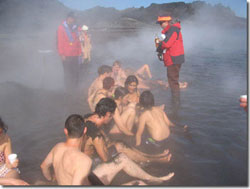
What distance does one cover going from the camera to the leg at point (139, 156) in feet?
12.6

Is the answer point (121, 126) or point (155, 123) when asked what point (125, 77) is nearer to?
point (121, 126)

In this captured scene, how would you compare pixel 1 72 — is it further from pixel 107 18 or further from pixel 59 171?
pixel 107 18

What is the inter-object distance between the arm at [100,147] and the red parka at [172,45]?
3.16 metres

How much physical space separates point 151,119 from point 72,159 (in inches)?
78.9

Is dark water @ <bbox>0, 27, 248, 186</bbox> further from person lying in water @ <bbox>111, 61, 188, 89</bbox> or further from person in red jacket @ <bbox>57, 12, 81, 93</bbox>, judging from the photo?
person in red jacket @ <bbox>57, 12, 81, 93</bbox>

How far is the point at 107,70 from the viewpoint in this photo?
19.0ft

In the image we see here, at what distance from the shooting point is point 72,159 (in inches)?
98.3

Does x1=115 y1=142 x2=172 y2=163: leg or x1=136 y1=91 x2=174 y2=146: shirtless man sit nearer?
x1=115 y1=142 x2=172 y2=163: leg

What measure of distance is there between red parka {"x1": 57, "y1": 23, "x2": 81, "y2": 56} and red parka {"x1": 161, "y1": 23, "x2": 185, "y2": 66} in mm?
2885

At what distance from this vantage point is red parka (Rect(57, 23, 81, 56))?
268 inches

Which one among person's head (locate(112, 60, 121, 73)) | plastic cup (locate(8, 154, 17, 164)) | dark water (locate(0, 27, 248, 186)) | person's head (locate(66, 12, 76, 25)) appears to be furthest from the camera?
person's head (locate(112, 60, 121, 73))

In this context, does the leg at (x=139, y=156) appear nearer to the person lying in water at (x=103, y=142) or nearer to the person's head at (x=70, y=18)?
the person lying in water at (x=103, y=142)

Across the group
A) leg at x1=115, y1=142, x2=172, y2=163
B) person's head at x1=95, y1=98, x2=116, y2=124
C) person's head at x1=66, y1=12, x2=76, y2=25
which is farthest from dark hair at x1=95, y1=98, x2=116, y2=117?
person's head at x1=66, y1=12, x2=76, y2=25

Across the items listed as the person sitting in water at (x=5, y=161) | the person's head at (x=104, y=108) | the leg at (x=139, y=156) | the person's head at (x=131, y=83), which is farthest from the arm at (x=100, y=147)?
the person's head at (x=131, y=83)
